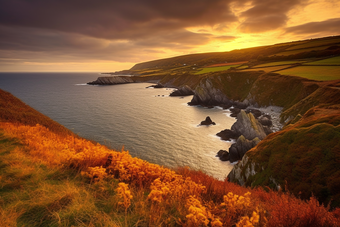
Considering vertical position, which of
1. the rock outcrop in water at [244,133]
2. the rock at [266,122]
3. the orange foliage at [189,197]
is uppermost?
the orange foliage at [189,197]

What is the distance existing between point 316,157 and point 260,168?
465 centimetres

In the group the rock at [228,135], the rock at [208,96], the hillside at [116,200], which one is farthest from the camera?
the rock at [208,96]

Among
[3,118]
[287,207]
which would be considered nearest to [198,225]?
[287,207]

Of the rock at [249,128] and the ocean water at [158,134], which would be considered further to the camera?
the rock at [249,128]

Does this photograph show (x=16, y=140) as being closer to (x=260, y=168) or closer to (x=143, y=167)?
(x=143, y=167)

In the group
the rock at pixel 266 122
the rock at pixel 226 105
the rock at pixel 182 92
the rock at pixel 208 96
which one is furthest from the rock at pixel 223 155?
the rock at pixel 182 92

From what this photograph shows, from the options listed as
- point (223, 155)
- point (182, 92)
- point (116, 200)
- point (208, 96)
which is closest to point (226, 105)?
point (208, 96)

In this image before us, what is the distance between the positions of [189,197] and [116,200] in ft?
8.68

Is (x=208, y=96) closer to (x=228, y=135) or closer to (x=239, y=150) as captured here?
(x=228, y=135)

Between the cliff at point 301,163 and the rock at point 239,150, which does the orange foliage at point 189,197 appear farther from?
the rock at point 239,150

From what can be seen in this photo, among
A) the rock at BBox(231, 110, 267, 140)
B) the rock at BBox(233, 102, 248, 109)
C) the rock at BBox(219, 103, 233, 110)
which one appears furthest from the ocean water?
the rock at BBox(233, 102, 248, 109)

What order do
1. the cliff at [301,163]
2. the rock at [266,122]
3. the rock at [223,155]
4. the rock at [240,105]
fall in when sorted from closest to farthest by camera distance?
1. the cliff at [301,163]
2. the rock at [223,155]
3. the rock at [266,122]
4. the rock at [240,105]

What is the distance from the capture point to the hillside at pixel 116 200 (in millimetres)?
4850

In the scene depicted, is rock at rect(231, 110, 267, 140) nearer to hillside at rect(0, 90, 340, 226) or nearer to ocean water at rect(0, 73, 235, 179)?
ocean water at rect(0, 73, 235, 179)
